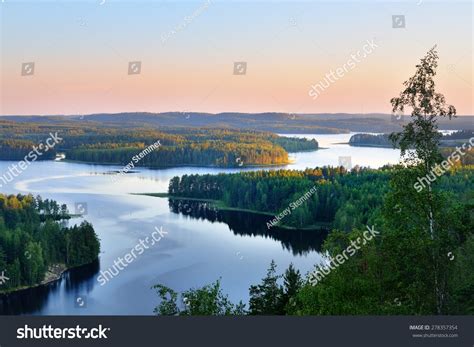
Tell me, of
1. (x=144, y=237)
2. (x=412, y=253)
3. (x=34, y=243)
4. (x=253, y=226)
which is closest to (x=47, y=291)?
(x=34, y=243)

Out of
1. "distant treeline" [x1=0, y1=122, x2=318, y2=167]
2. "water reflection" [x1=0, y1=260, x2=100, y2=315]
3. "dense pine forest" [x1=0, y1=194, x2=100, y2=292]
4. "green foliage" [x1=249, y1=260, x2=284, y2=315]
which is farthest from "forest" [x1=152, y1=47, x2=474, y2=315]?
"distant treeline" [x1=0, y1=122, x2=318, y2=167]

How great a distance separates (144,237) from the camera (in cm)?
1469

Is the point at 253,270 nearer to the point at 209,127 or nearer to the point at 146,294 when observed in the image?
the point at 146,294

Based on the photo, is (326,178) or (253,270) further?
(326,178)

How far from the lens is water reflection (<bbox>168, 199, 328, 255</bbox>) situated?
15422 mm

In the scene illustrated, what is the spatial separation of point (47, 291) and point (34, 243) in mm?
1157

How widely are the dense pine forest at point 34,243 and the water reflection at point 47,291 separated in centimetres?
31

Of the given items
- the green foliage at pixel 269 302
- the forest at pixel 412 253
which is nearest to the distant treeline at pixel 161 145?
the green foliage at pixel 269 302

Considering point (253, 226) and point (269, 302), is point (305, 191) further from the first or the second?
point (269, 302)

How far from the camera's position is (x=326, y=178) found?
22.4 meters

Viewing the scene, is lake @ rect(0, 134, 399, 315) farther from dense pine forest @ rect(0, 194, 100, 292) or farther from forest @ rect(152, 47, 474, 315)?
forest @ rect(152, 47, 474, 315)

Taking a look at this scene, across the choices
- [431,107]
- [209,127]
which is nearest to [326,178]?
[209,127]

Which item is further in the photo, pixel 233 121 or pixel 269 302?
pixel 233 121

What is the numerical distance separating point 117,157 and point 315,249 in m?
10.0
